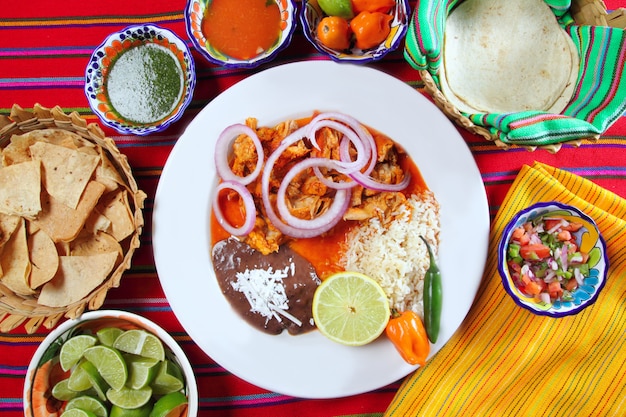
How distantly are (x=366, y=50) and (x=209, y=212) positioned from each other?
1292 millimetres

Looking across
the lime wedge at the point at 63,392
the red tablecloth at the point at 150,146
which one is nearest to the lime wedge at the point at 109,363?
the lime wedge at the point at 63,392

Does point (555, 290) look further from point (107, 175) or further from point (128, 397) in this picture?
point (107, 175)

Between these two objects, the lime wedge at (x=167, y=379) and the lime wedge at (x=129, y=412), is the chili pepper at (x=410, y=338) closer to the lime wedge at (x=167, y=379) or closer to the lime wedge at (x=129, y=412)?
the lime wedge at (x=167, y=379)

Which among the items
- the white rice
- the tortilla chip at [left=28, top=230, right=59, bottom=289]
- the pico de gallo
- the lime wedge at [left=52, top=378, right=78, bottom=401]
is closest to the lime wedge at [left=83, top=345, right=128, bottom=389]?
the lime wedge at [left=52, top=378, right=78, bottom=401]

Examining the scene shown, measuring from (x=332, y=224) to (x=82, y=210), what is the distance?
137 cm

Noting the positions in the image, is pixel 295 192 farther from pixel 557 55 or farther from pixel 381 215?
pixel 557 55

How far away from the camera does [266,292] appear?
286cm

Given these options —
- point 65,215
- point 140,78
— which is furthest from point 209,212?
point 140,78

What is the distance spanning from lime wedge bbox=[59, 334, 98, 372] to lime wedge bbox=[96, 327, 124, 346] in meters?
0.05

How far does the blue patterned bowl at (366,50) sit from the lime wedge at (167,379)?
1.96m

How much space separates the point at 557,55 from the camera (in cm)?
259

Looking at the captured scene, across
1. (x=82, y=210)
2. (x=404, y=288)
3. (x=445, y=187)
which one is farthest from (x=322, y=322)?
(x=82, y=210)

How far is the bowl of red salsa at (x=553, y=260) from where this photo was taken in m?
2.54

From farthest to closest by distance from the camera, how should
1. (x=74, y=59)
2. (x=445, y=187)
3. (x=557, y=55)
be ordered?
(x=74, y=59) < (x=445, y=187) < (x=557, y=55)
